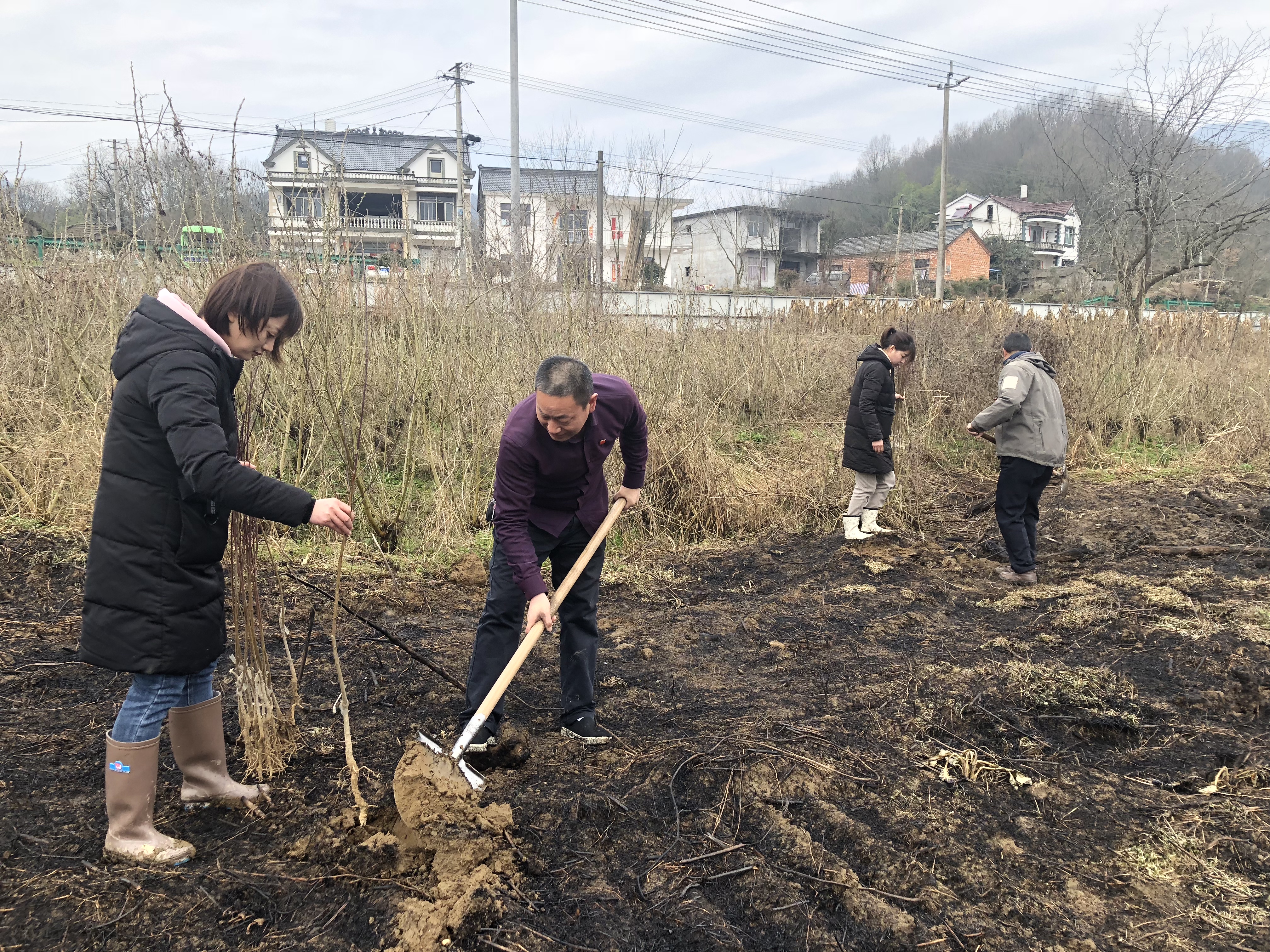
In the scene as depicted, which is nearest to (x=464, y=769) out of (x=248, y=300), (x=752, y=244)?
(x=248, y=300)

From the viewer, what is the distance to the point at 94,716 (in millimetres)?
3270

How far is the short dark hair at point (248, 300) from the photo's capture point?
229 cm

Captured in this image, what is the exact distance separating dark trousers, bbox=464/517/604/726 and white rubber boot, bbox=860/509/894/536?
3820 mm

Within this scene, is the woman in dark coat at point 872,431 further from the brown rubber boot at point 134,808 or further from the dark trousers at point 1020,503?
the brown rubber boot at point 134,808

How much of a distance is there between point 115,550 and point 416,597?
3.04 m

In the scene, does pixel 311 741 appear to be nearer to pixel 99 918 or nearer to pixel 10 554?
pixel 99 918

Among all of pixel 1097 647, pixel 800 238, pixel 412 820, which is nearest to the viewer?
pixel 412 820

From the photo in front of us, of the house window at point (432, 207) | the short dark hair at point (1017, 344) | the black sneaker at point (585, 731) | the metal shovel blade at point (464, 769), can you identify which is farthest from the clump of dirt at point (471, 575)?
Result: the house window at point (432, 207)

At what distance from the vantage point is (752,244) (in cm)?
4300

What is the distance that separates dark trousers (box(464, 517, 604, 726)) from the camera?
3.14m

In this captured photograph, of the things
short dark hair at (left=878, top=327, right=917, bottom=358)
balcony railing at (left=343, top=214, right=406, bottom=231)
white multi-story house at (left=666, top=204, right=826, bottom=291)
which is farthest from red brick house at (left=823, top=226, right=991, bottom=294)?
short dark hair at (left=878, top=327, right=917, bottom=358)

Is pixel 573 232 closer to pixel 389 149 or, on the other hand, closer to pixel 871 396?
pixel 871 396

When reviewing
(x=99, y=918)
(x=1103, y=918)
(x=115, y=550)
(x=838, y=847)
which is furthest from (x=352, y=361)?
(x=1103, y=918)

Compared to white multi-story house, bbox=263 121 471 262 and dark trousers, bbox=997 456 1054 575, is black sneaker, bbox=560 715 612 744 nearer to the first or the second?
dark trousers, bbox=997 456 1054 575
